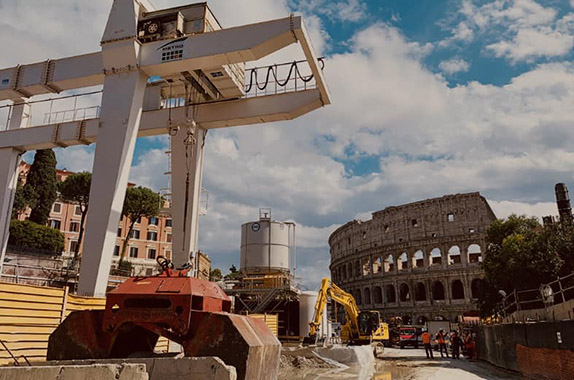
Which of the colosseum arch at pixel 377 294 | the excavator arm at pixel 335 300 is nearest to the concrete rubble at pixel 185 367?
the excavator arm at pixel 335 300

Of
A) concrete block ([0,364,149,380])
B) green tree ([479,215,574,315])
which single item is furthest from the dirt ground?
green tree ([479,215,574,315])

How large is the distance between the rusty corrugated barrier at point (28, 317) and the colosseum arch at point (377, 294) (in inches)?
2390

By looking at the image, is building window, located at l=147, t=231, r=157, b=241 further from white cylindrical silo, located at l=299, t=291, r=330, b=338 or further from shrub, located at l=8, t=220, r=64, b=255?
white cylindrical silo, located at l=299, t=291, r=330, b=338

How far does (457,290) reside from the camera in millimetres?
63500

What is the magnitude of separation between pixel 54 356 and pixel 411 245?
203ft

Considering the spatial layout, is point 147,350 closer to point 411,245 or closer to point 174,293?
point 174,293

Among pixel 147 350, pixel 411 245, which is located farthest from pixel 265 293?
pixel 411 245

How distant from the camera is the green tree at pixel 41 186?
46094 millimetres

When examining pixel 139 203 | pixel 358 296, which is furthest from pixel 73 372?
pixel 358 296

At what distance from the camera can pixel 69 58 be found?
16375 millimetres

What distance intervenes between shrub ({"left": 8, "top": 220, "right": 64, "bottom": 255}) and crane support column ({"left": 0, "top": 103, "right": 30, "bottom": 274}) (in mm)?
22793

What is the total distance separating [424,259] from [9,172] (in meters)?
55.0

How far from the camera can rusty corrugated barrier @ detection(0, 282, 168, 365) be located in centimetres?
990

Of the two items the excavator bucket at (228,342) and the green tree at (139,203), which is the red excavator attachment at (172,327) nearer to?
the excavator bucket at (228,342)
